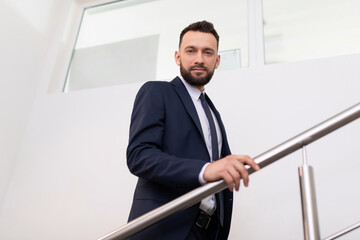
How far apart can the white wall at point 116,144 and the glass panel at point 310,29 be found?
197 mm

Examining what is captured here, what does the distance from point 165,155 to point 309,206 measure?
343 millimetres

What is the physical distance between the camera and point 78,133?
250 centimetres

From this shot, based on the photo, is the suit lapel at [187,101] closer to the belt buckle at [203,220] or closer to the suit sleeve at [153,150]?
the suit sleeve at [153,150]

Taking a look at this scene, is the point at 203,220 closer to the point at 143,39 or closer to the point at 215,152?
the point at 215,152

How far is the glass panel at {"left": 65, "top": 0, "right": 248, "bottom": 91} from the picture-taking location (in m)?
2.56

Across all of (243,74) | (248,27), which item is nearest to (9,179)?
(243,74)

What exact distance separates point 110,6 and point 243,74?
1.73 metres

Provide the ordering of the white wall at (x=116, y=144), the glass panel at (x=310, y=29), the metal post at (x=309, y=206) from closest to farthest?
the metal post at (x=309, y=206), the white wall at (x=116, y=144), the glass panel at (x=310, y=29)

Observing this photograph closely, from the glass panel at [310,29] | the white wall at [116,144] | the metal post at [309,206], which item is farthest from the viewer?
the glass panel at [310,29]

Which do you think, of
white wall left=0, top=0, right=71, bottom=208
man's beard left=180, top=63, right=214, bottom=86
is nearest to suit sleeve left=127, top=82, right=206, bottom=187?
man's beard left=180, top=63, right=214, bottom=86

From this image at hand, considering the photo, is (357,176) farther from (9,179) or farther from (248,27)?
(9,179)

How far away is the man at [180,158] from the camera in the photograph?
73cm

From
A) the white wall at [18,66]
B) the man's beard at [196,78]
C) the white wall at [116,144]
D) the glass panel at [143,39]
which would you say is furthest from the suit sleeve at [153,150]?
the white wall at [18,66]

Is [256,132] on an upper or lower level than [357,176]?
upper
